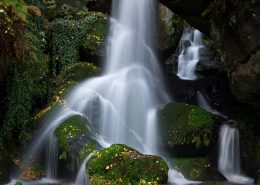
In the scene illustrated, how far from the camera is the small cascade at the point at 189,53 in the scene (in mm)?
14468

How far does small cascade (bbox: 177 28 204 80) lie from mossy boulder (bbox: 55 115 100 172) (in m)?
5.69

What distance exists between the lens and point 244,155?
10.5 metres

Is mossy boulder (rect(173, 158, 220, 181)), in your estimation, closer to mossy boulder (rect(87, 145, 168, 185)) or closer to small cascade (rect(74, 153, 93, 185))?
mossy boulder (rect(87, 145, 168, 185))

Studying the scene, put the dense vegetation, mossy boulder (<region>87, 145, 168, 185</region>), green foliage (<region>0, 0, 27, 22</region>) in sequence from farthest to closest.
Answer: green foliage (<region>0, 0, 27, 22</region>)
the dense vegetation
mossy boulder (<region>87, 145, 168, 185</region>)

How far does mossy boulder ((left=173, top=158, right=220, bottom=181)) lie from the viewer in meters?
9.55

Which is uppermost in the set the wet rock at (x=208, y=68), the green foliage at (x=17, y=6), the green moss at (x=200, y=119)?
→ the green foliage at (x=17, y=6)

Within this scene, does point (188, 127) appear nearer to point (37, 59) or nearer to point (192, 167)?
point (192, 167)

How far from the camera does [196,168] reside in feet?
31.9

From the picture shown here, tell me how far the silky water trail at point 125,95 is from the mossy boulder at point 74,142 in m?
0.28

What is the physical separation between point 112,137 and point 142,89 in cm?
264

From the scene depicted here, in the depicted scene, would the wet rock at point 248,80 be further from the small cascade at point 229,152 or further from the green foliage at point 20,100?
the green foliage at point 20,100

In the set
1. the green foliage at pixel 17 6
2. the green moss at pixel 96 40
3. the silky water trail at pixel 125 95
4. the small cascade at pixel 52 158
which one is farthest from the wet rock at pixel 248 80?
the green moss at pixel 96 40

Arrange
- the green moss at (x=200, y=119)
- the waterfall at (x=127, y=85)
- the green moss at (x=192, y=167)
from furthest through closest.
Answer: the waterfall at (x=127, y=85), the green moss at (x=200, y=119), the green moss at (x=192, y=167)

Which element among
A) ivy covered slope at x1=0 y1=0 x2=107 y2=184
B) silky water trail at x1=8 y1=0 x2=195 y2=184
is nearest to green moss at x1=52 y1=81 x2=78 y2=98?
ivy covered slope at x1=0 y1=0 x2=107 y2=184
